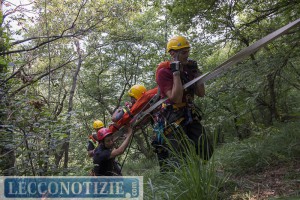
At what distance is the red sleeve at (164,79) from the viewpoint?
3.39m

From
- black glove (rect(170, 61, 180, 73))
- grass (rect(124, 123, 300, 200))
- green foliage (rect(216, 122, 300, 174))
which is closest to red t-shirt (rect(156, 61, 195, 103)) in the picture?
black glove (rect(170, 61, 180, 73))

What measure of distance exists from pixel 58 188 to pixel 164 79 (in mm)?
1755

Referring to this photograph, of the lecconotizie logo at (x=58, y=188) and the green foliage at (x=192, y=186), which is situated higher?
the green foliage at (x=192, y=186)

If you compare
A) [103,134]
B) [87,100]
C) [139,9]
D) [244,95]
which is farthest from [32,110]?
[87,100]

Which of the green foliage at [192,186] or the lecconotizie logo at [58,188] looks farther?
the lecconotizie logo at [58,188]

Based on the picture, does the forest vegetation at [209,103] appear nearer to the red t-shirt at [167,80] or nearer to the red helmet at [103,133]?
the red helmet at [103,133]

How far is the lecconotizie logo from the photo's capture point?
2.84 meters

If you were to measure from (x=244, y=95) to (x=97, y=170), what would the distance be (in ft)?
9.53

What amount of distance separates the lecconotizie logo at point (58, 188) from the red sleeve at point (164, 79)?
1.08 m

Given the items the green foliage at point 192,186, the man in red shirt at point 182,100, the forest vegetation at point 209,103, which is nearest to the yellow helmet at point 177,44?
the man in red shirt at point 182,100

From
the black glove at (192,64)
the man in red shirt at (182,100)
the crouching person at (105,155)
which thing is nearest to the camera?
the man in red shirt at (182,100)

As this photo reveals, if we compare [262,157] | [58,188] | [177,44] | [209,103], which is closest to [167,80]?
[177,44]

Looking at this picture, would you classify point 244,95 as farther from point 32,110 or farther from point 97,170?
point 32,110

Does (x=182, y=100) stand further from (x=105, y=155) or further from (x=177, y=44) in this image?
(x=105, y=155)
